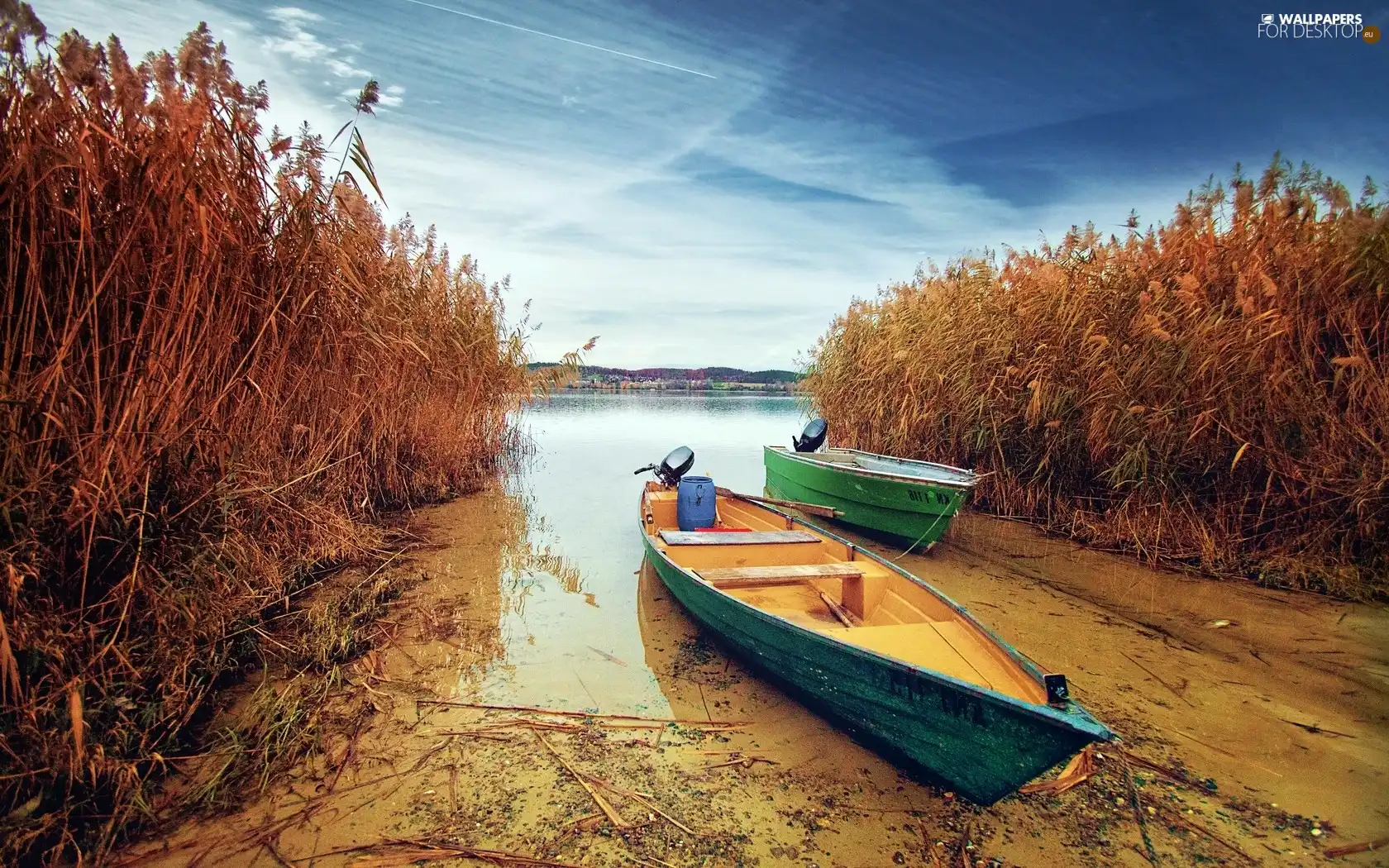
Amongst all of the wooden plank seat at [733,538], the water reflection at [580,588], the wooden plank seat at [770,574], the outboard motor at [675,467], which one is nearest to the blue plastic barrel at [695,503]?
the outboard motor at [675,467]

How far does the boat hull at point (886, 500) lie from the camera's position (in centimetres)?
671

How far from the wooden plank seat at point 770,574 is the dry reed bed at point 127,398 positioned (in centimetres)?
288

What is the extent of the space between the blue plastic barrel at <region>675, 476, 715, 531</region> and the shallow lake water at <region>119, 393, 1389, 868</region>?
0.99 m

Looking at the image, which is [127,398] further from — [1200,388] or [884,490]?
[1200,388]

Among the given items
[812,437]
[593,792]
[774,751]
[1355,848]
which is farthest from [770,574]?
[812,437]

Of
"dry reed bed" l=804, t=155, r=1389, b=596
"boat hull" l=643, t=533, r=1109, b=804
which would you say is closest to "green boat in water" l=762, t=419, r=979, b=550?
"dry reed bed" l=804, t=155, r=1389, b=596

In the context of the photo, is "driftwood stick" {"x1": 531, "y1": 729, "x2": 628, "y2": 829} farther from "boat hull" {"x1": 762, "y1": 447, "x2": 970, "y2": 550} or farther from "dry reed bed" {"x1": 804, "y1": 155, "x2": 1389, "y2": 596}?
"dry reed bed" {"x1": 804, "y1": 155, "x2": 1389, "y2": 596}

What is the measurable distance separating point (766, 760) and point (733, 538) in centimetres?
240

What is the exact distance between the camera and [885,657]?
2.87 metres

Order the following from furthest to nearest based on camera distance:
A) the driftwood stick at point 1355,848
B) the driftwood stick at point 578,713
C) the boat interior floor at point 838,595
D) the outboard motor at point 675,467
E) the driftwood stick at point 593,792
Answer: the outboard motor at point 675,467 < the driftwood stick at point 578,713 < the boat interior floor at point 838,595 < the driftwood stick at point 593,792 < the driftwood stick at point 1355,848

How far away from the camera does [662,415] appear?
3297 centimetres

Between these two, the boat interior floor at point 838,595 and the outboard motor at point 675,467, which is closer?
the boat interior floor at point 838,595

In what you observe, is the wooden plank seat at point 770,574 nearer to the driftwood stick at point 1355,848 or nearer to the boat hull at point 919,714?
the boat hull at point 919,714

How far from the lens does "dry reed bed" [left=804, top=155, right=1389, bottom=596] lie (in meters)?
5.56
